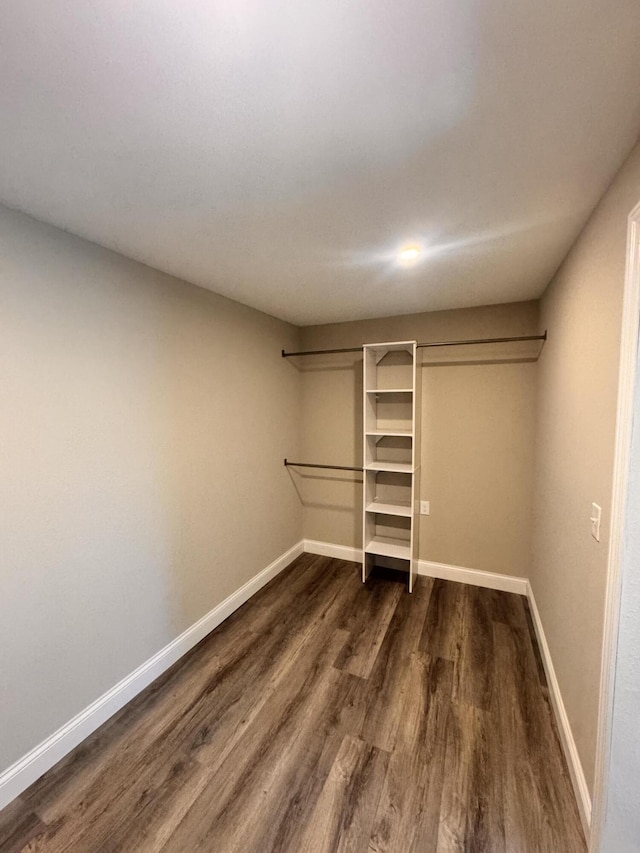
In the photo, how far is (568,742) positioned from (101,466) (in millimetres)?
2418

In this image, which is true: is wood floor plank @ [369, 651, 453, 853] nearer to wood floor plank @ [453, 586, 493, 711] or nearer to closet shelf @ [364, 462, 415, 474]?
wood floor plank @ [453, 586, 493, 711]

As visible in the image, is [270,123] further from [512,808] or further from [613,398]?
[512,808]

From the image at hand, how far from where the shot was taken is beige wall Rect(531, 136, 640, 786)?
1199 millimetres

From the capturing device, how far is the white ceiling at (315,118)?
0.70 meters

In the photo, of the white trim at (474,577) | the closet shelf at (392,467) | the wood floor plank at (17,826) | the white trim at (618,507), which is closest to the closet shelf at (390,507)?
the closet shelf at (392,467)

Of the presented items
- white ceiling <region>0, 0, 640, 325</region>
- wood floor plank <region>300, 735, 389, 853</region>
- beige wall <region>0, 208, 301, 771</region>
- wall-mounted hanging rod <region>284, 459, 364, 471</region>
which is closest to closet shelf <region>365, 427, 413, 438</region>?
wall-mounted hanging rod <region>284, 459, 364, 471</region>

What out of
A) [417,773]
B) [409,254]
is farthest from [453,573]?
[409,254]

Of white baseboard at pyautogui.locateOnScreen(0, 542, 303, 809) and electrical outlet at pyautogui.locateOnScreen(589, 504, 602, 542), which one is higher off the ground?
electrical outlet at pyautogui.locateOnScreen(589, 504, 602, 542)

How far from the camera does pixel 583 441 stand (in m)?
1.48

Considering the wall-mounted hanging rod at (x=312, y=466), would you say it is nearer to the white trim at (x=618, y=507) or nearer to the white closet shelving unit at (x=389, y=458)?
the white closet shelving unit at (x=389, y=458)

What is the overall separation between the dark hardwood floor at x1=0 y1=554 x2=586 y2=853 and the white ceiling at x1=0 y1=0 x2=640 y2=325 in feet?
7.55

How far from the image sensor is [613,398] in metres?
1.17

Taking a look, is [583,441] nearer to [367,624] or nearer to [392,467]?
[392,467]

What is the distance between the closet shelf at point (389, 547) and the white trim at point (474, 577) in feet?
0.83
